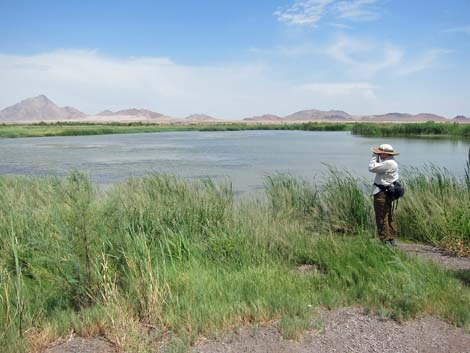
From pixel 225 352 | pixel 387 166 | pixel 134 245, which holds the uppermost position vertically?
pixel 387 166

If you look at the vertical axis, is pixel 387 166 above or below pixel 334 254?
above

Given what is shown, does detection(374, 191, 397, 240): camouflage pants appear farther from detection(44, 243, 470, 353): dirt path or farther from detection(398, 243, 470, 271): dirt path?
detection(44, 243, 470, 353): dirt path

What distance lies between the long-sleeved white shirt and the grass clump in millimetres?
1068

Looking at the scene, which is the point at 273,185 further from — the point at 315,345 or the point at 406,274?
the point at 315,345

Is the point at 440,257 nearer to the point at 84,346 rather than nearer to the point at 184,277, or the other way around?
the point at 184,277

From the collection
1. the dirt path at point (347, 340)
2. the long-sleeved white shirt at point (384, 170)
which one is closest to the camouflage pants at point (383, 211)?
the long-sleeved white shirt at point (384, 170)

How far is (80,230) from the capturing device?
15.6 feet

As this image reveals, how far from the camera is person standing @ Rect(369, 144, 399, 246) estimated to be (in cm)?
627

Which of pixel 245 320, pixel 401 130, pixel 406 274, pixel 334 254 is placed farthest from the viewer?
pixel 401 130

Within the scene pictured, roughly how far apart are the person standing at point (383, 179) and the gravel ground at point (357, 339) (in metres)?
2.66

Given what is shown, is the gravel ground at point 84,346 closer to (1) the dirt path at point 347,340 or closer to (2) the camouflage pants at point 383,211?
(1) the dirt path at point 347,340

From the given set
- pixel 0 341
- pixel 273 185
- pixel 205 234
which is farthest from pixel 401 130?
pixel 0 341

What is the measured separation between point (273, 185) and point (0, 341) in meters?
6.68

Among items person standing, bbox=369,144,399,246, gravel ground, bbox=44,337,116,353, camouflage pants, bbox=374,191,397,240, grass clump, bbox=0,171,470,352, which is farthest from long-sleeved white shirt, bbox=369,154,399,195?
gravel ground, bbox=44,337,116,353
